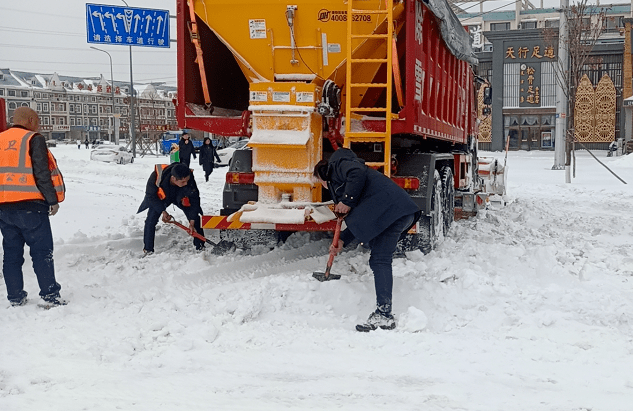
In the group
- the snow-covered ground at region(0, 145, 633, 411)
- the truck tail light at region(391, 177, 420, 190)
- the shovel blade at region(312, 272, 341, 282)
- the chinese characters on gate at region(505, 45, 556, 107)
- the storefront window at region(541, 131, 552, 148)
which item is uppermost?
the chinese characters on gate at region(505, 45, 556, 107)

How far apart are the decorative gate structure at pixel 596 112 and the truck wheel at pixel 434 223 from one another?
3267 cm

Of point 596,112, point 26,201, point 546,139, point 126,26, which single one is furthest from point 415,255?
point 596,112

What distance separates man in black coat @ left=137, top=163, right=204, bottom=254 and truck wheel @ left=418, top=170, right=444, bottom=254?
8.05 ft

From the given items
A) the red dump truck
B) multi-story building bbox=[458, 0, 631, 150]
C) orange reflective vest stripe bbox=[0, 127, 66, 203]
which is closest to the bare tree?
the red dump truck

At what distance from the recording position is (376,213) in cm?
459

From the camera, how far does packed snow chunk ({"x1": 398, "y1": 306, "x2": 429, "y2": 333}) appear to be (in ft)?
14.5

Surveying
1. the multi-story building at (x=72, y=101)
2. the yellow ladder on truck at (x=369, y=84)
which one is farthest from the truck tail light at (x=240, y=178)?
the multi-story building at (x=72, y=101)

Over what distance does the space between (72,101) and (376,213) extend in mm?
105690

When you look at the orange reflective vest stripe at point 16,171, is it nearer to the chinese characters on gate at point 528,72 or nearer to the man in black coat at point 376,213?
the man in black coat at point 376,213

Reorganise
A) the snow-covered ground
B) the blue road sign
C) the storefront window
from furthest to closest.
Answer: the storefront window < the blue road sign < the snow-covered ground

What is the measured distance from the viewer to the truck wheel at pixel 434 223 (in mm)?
6546

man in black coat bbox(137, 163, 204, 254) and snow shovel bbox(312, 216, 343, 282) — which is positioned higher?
man in black coat bbox(137, 163, 204, 254)

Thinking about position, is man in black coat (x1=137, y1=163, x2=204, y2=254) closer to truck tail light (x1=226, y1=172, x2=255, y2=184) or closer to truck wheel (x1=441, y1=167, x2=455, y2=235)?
truck tail light (x1=226, y1=172, x2=255, y2=184)

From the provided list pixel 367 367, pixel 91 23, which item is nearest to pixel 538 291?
pixel 367 367
